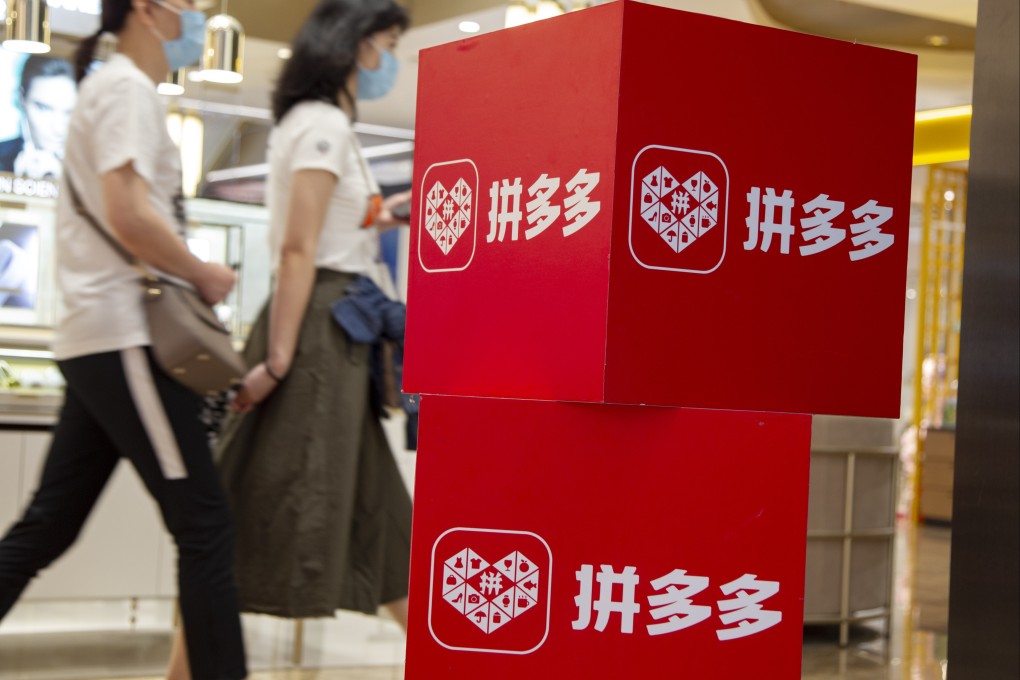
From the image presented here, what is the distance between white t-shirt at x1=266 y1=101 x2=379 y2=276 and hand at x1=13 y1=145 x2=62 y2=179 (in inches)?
63.0

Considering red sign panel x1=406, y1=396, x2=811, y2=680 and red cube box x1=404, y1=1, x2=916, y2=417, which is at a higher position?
red cube box x1=404, y1=1, x2=916, y2=417

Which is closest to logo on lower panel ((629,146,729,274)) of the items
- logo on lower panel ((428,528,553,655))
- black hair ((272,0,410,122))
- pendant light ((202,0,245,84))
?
logo on lower panel ((428,528,553,655))

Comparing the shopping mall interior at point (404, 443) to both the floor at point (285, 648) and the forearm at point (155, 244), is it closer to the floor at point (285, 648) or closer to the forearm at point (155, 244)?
the floor at point (285, 648)

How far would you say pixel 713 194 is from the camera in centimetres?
104

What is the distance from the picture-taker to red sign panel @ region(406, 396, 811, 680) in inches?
41.8

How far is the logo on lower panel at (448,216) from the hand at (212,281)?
0.79m

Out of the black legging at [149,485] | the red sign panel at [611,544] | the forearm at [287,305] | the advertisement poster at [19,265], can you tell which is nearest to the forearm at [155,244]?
the black legging at [149,485]

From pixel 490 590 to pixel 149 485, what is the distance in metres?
0.87

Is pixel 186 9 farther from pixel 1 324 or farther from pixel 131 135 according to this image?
pixel 1 324

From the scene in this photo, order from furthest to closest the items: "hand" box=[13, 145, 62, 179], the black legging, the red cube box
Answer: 1. "hand" box=[13, 145, 62, 179]
2. the black legging
3. the red cube box

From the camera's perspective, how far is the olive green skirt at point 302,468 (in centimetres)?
212

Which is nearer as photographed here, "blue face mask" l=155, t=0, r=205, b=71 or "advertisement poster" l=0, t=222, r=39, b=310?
"blue face mask" l=155, t=0, r=205, b=71

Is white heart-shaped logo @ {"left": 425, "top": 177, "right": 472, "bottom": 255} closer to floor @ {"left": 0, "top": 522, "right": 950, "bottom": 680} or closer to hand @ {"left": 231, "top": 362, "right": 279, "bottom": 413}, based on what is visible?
hand @ {"left": 231, "top": 362, "right": 279, "bottom": 413}

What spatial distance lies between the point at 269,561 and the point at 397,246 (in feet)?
12.8
